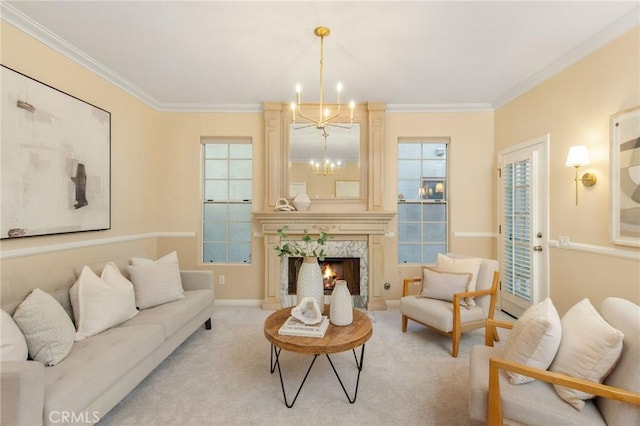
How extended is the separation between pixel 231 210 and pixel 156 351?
90.4 inches

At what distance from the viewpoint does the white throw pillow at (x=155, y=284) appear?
273cm

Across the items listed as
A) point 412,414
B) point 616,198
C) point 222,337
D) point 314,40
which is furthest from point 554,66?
point 222,337

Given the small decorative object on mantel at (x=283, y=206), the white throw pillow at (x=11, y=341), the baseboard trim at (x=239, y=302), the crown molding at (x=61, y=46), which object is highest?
the crown molding at (x=61, y=46)

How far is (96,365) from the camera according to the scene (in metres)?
1.76

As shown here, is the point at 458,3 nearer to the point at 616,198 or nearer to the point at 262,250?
the point at 616,198

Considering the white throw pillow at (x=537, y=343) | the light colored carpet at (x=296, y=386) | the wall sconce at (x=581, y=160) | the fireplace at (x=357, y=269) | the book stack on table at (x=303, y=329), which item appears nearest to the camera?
the white throw pillow at (x=537, y=343)

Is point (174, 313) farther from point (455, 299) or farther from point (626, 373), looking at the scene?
point (626, 373)

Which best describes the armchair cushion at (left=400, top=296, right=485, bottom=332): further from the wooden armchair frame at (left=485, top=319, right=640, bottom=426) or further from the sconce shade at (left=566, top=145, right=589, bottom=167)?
the sconce shade at (left=566, top=145, right=589, bottom=167)

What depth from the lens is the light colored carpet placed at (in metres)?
1.93

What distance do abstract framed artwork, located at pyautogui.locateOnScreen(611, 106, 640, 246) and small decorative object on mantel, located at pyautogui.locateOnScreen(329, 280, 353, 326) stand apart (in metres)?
2.22

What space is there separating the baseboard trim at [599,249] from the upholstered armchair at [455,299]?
64 centimetres

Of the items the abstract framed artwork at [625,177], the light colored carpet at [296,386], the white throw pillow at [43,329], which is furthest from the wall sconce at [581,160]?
the white throw pillow at [43,329]

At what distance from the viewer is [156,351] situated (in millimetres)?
2320

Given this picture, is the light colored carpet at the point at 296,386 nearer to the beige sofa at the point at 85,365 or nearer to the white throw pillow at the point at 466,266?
the beige sofa at the point at 85,365
